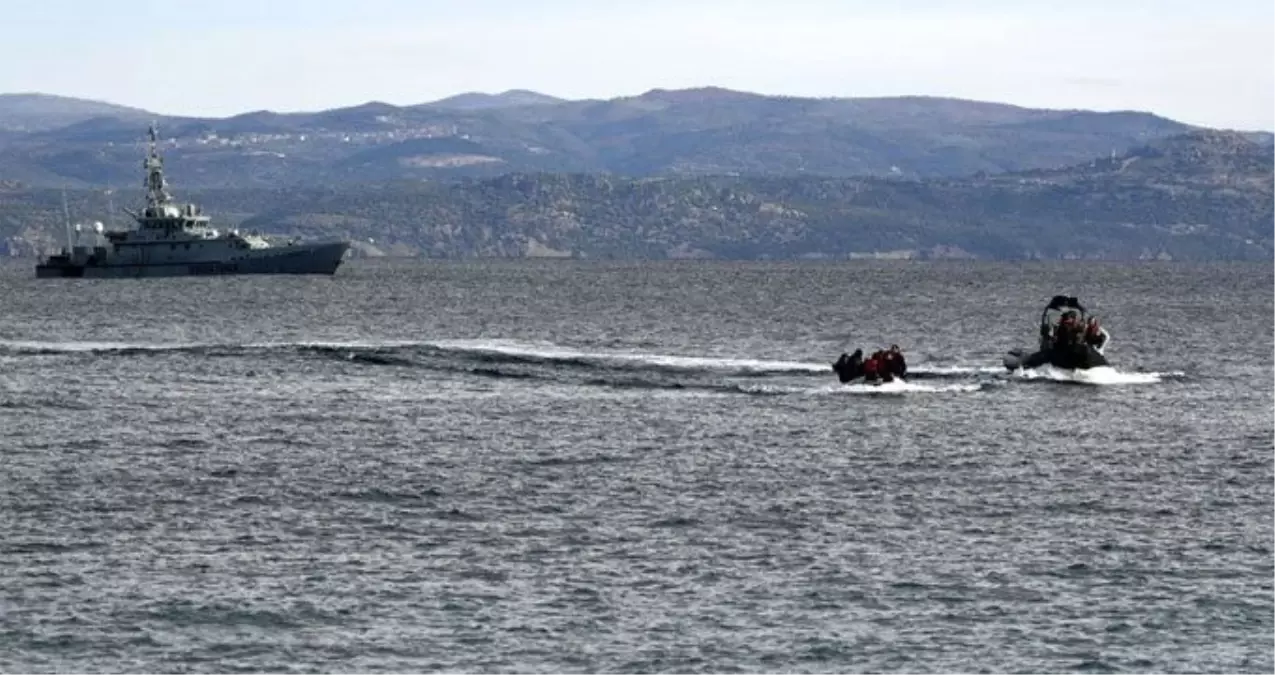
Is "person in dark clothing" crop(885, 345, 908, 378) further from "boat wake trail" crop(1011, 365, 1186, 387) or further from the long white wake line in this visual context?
"boat wake trail" crop(1011, 365, 1186, 387)

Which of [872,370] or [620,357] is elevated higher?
[872,370]

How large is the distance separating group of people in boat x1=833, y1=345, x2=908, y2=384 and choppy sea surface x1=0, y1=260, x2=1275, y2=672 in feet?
3.17

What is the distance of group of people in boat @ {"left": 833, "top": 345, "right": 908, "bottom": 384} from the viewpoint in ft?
360

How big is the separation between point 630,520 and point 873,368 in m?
44.4

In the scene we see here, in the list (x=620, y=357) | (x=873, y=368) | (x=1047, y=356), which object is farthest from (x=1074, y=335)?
(x=620, y=357)

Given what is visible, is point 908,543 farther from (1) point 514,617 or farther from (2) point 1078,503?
(1) point 514,617

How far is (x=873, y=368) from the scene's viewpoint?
109750 millimetres

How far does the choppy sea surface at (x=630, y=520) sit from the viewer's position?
51344mm

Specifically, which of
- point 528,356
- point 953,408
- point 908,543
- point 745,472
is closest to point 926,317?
point 528,356

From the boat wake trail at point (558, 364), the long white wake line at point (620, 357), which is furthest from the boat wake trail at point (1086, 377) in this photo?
the boat wake trail at point (558, 364)

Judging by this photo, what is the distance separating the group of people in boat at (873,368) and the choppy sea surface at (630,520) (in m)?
0.97

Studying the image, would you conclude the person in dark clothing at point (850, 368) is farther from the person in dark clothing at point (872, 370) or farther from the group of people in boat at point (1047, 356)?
the person in dark clothing at point (872, 370)

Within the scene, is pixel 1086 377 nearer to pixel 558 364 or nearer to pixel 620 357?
pixel 620 357

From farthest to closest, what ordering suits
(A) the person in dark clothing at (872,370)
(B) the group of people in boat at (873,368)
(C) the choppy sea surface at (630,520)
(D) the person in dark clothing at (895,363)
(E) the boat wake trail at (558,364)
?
1. (E) the boat wake trail at (558,364)
2. (D) the person in dark clothing at (895,363)
3. (B) the group of people in boat at (873,368)
4. (A) the person in dark clothing at (872,370)
5. (C) the choppy sea surface at (630,520)
